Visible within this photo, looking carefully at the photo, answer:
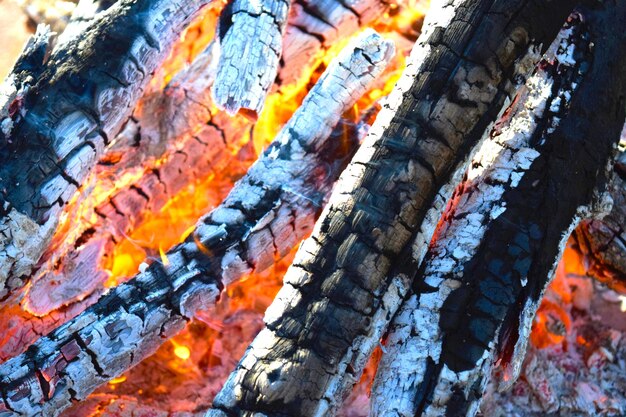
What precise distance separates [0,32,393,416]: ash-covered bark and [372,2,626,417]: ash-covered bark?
511 mm

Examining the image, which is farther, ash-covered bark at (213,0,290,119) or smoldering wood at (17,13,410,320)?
smoldering wood at (17,13,410,320)

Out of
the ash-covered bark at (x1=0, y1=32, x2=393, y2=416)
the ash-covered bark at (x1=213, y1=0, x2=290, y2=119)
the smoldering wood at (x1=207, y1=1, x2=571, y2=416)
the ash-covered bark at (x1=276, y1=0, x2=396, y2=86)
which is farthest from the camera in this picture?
the ash-covered bark at (x1=276, y1=0, x2=396, y2=86)

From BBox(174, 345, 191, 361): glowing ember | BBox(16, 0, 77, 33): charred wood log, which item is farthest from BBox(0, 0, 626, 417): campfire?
BBox(16, 0, 77, 33): charred wood log

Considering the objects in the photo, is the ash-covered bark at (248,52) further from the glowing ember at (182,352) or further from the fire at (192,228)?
the glowing ember at (182,352)

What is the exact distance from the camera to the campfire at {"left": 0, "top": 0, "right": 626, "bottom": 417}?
1.60 m

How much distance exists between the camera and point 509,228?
171 centimetres

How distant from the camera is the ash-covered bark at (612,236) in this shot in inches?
91.5

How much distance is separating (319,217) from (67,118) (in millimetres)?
848

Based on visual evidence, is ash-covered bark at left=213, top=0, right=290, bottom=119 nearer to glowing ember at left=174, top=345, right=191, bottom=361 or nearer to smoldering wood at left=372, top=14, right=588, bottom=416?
smoldering wood at left=372, top=14, right=588, bottom=416

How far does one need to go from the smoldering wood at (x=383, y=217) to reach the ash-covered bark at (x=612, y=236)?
0.80 metres

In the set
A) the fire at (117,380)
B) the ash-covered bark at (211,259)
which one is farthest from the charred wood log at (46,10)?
the fire at (117,380)

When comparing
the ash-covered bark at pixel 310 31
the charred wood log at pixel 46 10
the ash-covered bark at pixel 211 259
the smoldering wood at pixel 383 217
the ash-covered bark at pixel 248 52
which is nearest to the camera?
the smoldering wood at pixel 383 217

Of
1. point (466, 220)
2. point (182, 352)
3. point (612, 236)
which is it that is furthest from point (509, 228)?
point (182, 352)

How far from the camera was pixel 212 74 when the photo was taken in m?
2.47
